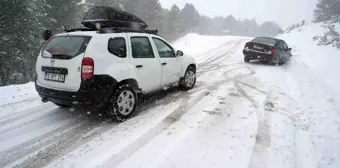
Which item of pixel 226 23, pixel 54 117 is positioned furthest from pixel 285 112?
pixel 226 23

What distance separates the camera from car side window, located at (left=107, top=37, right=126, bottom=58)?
179 inches

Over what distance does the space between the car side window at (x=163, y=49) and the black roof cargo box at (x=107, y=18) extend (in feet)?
2.10

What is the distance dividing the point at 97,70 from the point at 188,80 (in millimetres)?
3527

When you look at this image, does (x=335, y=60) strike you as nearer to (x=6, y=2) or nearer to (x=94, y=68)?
(x=94, y=68)

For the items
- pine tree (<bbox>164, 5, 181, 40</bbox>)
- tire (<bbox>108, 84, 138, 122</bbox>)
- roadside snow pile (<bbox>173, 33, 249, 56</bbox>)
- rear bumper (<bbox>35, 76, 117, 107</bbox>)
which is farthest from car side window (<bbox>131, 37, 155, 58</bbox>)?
pine tree (<bbox>164, 5, 181, 40</bbox>)

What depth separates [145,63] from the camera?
17.2 feet

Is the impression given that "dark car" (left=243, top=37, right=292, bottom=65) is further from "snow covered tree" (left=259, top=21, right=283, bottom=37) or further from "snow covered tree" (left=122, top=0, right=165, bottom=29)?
"snow covered tree" (left=259, top=21, right=283, bottom=37)

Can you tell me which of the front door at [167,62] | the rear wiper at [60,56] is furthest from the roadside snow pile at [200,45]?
the rear wiper at [60,56]

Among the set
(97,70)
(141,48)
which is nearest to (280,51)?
(141,48)

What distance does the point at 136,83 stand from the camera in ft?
16.5

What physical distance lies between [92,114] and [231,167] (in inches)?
126

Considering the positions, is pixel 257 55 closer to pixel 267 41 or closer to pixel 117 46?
pixel 267 41

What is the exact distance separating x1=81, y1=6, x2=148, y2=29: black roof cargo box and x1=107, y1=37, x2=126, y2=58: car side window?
577 millimetres

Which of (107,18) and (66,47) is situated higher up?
(107,18)
